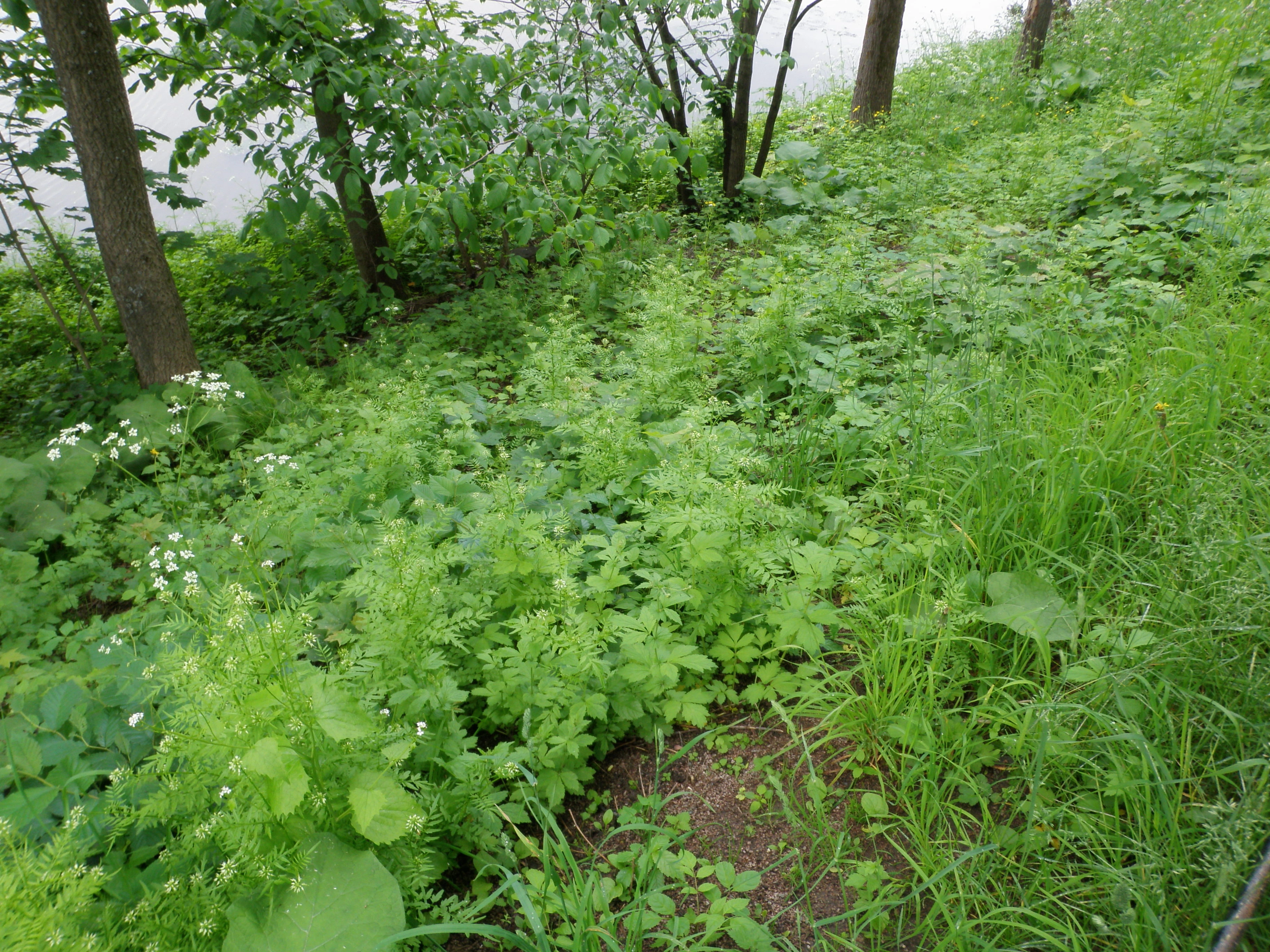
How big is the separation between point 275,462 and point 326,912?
238 centimetres

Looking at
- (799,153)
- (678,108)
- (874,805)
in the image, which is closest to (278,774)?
(874,805)

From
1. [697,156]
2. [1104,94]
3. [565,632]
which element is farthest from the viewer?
[1104,94]

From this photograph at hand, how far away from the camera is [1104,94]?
6797mm

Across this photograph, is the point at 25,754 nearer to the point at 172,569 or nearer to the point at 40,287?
the point at 172,569

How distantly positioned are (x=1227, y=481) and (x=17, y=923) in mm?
2976

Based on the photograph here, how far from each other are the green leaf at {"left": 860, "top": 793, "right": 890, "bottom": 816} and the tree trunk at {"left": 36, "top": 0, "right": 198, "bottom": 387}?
4.45 m

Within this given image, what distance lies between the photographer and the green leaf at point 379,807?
1388mm

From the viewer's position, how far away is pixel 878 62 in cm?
820

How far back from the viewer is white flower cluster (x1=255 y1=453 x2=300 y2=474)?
2.75 m

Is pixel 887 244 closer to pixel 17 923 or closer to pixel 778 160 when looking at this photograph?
pixel 778 160

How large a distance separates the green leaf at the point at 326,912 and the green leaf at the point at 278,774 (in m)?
0.15

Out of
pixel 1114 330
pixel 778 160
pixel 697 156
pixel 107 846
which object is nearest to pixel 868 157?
pixel 778 160

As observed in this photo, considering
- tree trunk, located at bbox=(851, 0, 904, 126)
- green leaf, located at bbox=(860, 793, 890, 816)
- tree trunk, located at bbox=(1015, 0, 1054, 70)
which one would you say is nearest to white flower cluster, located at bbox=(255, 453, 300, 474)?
green leaf, located at bbox=(860, 793, 890, 816)

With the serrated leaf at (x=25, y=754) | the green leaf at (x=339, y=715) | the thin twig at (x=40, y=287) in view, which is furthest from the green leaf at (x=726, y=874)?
the thin twig at (x=40, y=287)
